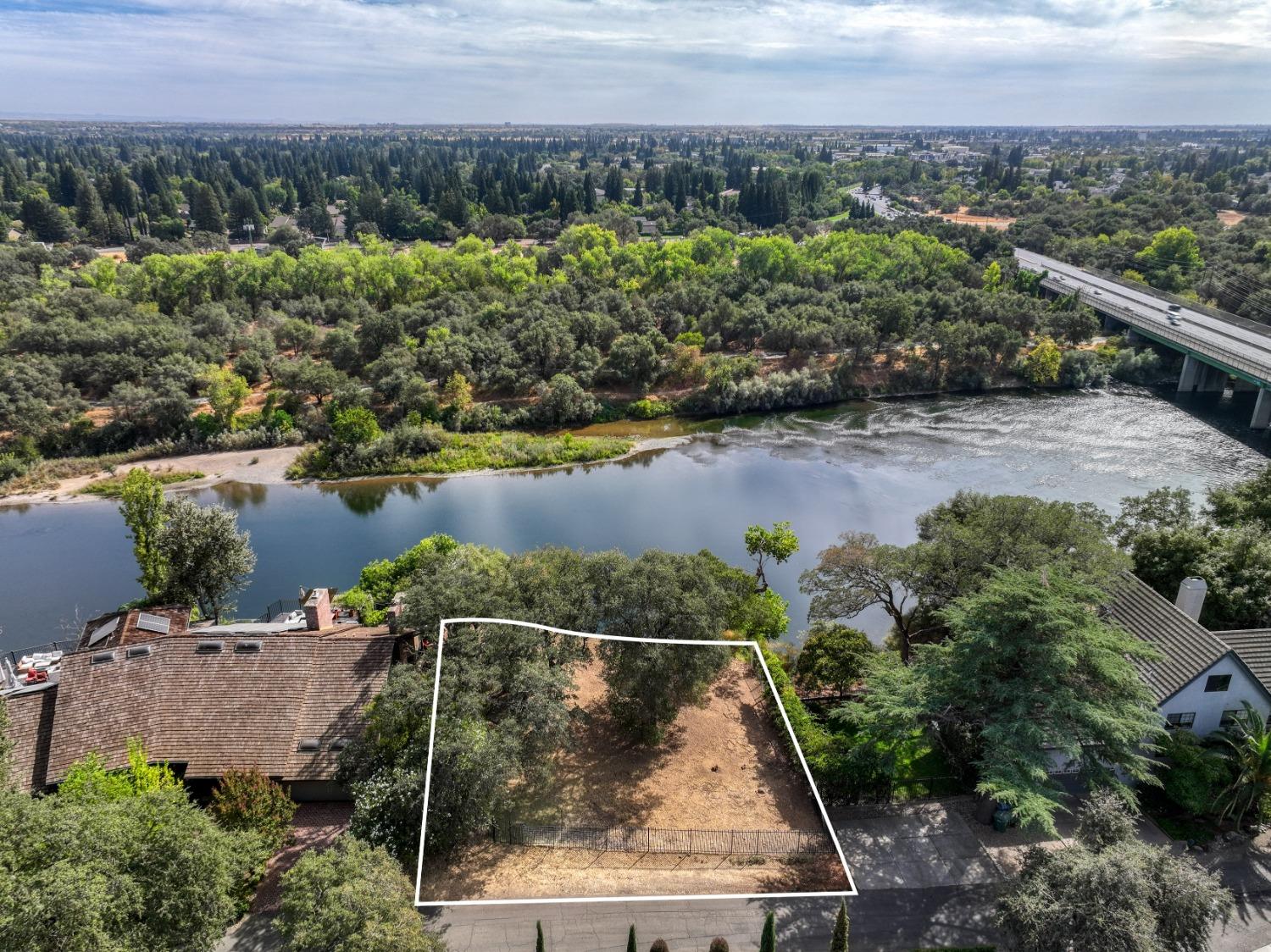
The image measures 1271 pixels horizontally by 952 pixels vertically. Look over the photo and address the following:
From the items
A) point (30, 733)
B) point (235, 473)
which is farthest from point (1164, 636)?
point (235, 473)

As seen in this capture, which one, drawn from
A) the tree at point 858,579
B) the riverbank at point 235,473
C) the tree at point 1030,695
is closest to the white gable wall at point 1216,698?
the tree at point 1030,695

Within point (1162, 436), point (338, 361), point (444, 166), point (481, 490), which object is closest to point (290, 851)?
point (481, 490)

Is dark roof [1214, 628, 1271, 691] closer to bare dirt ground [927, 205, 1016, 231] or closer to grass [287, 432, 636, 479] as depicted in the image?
grass [287, 432, 636, 479]

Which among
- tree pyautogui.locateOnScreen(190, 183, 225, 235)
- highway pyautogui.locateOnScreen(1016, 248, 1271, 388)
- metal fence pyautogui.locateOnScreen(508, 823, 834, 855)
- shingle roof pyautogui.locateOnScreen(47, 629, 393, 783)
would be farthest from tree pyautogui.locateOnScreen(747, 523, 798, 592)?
tree pyautogui.locateOnScreen(190, 183, 225, 235)

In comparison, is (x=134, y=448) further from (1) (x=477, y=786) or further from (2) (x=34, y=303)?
(1) (x=477, y=786)

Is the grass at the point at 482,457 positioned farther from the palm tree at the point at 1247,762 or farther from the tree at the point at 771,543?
the palm tree at the point at 1247,762

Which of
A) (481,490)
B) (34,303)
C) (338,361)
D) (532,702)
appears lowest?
(481,490)

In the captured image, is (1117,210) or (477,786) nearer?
(477,786)
